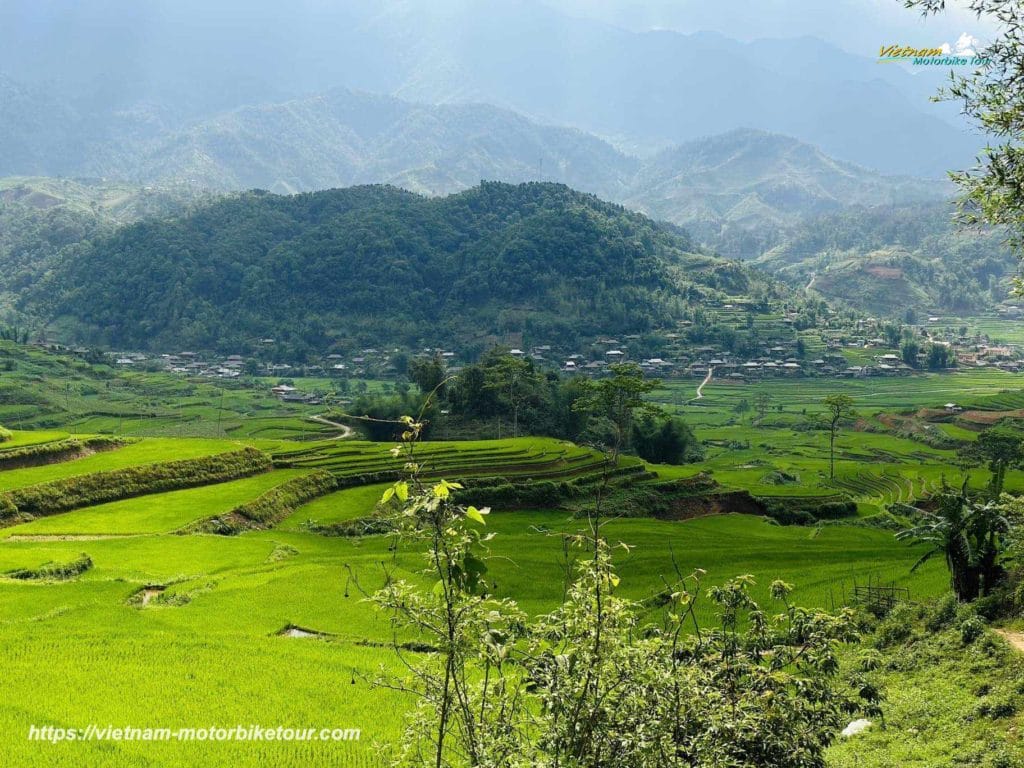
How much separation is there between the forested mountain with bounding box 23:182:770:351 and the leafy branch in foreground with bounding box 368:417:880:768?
14043cm

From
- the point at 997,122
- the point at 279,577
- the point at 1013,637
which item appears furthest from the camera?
the point at 279,577

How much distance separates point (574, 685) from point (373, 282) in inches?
6613

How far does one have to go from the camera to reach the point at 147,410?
9206 centimetres

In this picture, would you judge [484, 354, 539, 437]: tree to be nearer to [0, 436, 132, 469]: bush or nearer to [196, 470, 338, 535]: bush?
[196, 470, 338, 535]: bush

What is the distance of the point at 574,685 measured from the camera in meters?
5.55

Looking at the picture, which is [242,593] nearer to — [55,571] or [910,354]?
[55,571]

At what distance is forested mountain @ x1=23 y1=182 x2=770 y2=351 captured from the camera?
511ft

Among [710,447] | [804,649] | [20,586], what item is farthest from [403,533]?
[710,447]

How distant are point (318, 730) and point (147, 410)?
91630 mm

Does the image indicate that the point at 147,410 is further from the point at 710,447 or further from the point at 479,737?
the point at 479,737

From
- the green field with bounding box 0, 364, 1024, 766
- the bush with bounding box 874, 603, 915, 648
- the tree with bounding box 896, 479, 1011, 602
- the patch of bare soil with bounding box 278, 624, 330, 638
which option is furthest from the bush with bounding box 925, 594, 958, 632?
the patch of bare soil with bounding box 278, 624, 330, 638

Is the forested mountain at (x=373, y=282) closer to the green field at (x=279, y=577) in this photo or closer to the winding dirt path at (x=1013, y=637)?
the green field at (x=279, y=577)

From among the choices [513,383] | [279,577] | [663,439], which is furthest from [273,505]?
[663,439]

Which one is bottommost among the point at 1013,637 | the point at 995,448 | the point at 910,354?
the point at 995,448
